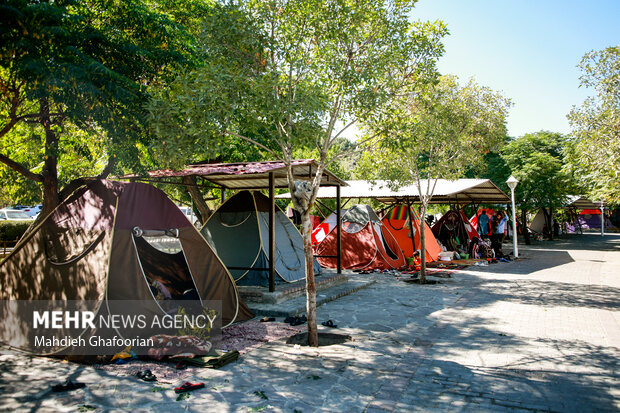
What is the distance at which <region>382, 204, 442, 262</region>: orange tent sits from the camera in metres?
16.4

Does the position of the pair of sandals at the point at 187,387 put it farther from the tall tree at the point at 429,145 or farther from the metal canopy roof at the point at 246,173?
the tall tree at the point at 429,145

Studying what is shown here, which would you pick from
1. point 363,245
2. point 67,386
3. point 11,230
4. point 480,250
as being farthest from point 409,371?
point 11,230

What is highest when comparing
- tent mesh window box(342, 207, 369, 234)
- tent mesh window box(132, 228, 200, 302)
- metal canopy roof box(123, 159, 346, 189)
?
metal canopy roof box(123, 159, 346, 189)

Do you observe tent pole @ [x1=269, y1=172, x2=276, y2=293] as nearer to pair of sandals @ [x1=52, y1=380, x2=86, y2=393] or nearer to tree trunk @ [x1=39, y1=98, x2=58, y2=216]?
tree trunk @ [x1=39, y1=98, x2=58, y2=216]

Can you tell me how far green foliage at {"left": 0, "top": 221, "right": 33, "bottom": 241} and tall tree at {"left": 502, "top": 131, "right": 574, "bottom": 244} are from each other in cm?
2846

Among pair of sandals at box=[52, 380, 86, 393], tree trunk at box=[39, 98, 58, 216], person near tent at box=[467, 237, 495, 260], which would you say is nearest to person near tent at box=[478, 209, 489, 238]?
person near tent at box=[467, 237, 495, 260]

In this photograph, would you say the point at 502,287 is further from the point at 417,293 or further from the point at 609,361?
the point at 609,361

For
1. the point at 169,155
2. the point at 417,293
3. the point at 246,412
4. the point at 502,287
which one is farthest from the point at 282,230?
the point at 246,412

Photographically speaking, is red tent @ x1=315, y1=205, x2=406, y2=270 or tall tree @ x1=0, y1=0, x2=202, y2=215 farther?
red tent @ x1=315, y1=205, x2=406, y2=270

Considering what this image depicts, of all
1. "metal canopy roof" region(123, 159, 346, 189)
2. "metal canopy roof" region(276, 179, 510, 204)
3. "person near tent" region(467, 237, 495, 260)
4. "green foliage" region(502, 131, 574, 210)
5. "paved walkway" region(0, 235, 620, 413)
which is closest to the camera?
"paved walkway" region(0, 235, 620, 413)

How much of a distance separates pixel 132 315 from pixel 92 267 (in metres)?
0.92

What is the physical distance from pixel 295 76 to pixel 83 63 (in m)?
3.50

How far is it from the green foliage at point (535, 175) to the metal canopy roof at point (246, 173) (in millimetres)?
18183

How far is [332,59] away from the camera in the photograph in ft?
22.4
